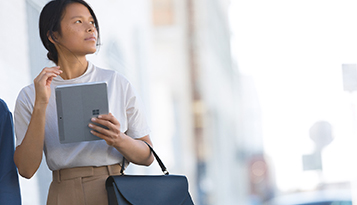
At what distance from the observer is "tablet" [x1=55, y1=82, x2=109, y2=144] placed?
1.59 meters

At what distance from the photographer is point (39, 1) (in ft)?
10.7

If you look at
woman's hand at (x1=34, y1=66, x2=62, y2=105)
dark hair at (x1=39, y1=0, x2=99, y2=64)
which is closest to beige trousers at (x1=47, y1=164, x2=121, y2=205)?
woman's hand at (x1=34, y1=66, x2=62, y2=105)

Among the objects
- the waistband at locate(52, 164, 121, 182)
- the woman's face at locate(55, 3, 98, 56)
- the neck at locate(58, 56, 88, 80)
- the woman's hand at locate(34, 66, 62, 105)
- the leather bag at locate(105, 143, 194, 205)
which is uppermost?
the woman's face at locate(55, 3, 98, 56)

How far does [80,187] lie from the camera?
5.32ft

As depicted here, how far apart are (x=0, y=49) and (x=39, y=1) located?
767mm

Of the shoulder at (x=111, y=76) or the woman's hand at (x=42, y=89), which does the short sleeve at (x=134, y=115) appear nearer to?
the shoulder at (x=111, y=76)

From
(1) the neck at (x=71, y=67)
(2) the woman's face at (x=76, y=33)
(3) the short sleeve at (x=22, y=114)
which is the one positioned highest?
(2) the woman's face at (x=76, y=33)

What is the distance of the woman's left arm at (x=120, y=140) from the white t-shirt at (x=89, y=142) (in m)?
0.08

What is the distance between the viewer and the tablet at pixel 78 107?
5.21ft

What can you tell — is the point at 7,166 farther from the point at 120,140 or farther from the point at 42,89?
the point at 120,140

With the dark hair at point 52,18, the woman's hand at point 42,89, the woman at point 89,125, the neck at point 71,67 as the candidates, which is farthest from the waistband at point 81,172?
the dark hair at point 52,18

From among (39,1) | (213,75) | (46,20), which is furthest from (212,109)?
(46,20)

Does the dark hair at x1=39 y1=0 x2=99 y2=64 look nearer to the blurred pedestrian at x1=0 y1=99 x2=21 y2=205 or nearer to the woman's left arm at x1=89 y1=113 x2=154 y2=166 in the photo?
the blurred pedestrian at x1=0 y1=99 x2=21 y2=205

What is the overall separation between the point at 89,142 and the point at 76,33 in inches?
15.7
